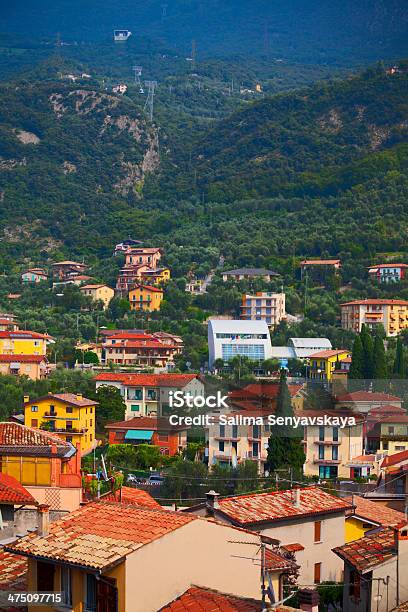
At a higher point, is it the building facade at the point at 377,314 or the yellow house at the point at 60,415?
the building facade at the point at 377,314

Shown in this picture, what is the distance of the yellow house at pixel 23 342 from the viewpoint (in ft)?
256

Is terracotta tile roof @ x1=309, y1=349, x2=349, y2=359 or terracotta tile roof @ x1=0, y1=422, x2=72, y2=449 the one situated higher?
terracotta tile roof @ x1=0, y1=422, x2=72, y2=449

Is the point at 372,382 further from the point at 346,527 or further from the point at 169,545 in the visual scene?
the point at 169,545

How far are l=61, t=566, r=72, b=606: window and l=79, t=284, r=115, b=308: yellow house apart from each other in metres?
84.2

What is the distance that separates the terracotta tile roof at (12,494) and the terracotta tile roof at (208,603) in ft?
16.7

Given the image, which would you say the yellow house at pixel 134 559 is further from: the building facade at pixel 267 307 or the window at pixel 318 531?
the building facade at pixel 267 307

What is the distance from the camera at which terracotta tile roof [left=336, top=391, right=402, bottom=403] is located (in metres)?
56.3

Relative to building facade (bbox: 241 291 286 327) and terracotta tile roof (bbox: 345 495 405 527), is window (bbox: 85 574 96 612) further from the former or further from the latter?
building facade (bbox: 241 291 286 327)

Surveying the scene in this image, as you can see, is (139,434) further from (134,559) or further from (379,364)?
(134,559)

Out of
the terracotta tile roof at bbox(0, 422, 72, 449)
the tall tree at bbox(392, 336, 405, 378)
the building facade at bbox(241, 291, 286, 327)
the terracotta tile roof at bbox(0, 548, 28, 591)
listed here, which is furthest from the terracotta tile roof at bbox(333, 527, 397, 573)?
the building facade at bbox(241, 291, 286, 327)

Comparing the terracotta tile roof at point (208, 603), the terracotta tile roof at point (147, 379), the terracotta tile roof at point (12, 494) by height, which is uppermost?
the terracotta tile roof at point (12, 494)

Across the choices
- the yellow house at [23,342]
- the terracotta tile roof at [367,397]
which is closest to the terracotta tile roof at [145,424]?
the terracotta tile roof at [367,397]

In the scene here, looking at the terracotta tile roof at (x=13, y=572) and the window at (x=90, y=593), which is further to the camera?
the terracotta tile roof at (x=13, y=572)

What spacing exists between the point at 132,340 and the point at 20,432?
58.9m
